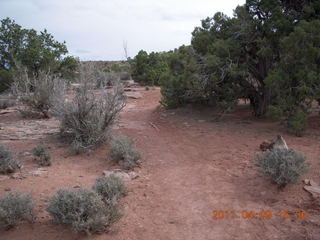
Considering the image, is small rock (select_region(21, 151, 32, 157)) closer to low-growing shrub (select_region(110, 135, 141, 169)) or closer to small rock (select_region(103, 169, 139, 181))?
low-growing shrub (select_region(110, 135, 141, 169))

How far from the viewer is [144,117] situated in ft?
30.6

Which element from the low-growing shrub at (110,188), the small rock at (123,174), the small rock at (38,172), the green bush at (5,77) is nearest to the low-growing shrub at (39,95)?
the small rock at (38,172)

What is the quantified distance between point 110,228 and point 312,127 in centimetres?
582

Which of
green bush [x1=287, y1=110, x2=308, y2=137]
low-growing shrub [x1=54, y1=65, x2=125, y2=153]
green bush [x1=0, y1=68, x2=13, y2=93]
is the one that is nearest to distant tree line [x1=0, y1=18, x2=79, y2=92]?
green bush [x1=0, y1=68, x2=13, y2=93]

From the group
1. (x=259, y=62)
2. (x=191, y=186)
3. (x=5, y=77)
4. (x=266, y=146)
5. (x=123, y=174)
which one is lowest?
(x=191, y=186)

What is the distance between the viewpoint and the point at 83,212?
2912 millimetres

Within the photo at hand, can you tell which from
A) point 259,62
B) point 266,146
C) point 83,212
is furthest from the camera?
point 259,62

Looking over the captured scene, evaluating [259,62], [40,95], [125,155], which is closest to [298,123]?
[259,62]

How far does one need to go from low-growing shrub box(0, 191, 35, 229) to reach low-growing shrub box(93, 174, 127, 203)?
0.79 metres

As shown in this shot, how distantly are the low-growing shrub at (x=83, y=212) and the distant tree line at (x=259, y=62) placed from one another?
4702mm

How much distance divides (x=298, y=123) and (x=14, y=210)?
18.5 ft

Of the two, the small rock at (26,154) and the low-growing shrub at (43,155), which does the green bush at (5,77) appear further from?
the low-growing shrub at (43,155)

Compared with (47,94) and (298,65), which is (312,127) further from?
(47,94)

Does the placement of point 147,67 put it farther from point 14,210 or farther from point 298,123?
point 14,210
